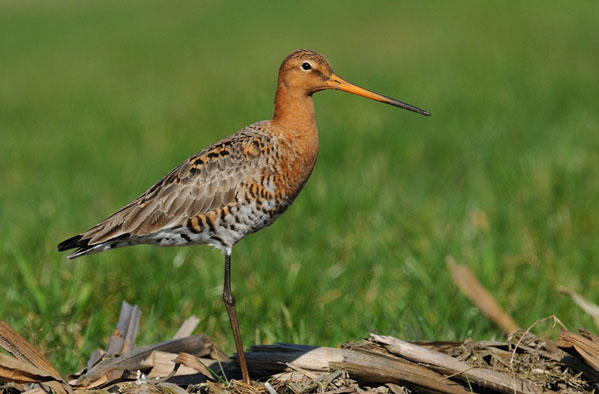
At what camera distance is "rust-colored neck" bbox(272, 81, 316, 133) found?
510 centimetres

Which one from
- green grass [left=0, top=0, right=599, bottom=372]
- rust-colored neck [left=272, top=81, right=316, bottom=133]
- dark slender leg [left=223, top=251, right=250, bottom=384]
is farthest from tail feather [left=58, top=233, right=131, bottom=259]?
rust-colored neck [left=272, top=81, right=316, bottom=133]

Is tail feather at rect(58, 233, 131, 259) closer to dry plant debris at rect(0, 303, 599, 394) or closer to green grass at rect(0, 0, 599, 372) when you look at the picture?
dry plant debris at rect(0, 303, 599, 394)

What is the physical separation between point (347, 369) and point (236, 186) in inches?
52.9

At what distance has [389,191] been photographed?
9.59 metres

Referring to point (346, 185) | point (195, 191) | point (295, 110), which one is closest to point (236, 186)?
point (195, 191)

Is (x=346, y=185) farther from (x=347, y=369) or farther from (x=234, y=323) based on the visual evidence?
(x=347, y=369)

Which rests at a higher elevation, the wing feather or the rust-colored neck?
the rust-colored neck

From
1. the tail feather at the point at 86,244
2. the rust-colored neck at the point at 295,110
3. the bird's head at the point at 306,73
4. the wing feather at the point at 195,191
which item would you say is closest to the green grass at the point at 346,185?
the tail feather at the point at 86,244

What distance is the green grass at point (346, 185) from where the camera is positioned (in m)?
6.43

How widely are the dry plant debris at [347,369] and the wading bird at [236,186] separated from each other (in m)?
0.42

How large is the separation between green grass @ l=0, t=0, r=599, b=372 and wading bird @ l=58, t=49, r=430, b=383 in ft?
3.51

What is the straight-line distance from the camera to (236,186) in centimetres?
497

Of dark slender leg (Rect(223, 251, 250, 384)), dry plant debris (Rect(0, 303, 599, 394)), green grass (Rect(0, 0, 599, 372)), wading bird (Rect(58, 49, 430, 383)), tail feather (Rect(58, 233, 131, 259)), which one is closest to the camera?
dry plant debris (Rect(0, 303, 599, 394))

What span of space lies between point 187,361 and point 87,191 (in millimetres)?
6176
